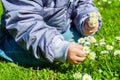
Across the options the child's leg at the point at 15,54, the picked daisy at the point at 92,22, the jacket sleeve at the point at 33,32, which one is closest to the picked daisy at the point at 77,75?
the jacket sleeve at the point at 33,32

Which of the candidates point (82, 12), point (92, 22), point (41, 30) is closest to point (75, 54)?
point (41, 30)

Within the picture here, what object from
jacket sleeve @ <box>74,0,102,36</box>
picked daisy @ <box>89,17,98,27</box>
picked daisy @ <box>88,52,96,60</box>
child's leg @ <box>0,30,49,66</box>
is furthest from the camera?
jacket sleeve @ <box>74,0,102,36</box>

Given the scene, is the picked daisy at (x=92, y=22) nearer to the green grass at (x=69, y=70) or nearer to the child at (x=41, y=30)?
the child at (x=41, y=30)

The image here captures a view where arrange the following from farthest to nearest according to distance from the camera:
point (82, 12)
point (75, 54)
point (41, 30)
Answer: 1. point (82, 12)
2. point (41, 30)
3. point (75, 54)

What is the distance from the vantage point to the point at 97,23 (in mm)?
3693

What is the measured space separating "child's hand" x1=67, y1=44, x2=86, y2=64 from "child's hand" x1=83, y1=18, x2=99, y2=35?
0.51m

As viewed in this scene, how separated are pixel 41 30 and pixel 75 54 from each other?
33 cm

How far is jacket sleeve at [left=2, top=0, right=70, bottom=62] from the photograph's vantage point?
320 cm

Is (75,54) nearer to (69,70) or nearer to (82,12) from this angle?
(69,70)

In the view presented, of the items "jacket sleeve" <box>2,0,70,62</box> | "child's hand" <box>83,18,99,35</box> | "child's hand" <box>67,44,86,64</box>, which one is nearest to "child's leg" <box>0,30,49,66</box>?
"jacket sleeve" <box>2,0,70,62</box>

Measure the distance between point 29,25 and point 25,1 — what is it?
20 centimetres

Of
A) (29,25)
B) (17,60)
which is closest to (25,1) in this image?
(29,25)

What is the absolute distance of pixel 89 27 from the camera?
12.0ft

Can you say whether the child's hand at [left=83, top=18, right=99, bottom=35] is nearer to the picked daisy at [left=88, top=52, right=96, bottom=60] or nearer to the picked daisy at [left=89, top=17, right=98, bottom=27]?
the picked daisy at [left=89, top=17, right=98, bottom=27]
